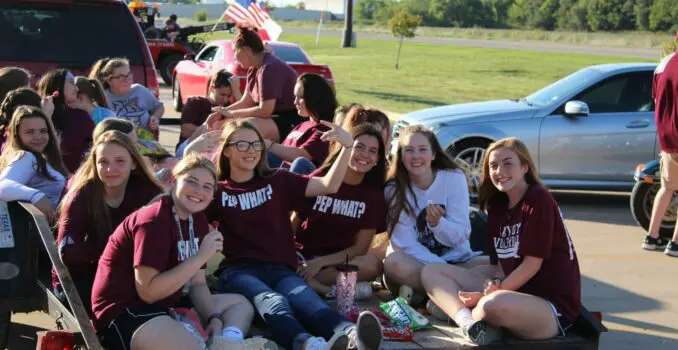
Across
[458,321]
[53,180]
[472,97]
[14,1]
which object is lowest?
[472,97]

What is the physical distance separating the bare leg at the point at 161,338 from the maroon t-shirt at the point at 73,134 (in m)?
2.77

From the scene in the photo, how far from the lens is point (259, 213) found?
5.70 metres

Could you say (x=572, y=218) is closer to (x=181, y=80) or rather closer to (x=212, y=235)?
(x=212, y=235)

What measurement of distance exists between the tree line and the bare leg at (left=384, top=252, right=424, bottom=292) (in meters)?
63.1

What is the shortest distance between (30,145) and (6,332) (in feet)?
3.72

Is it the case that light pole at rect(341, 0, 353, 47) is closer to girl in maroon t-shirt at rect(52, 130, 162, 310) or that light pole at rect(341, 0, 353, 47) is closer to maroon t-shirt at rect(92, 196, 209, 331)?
girl in maroon t-shirt at rect(52, 130, 162, 310)

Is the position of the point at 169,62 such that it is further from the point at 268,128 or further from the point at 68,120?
the point at 68,120

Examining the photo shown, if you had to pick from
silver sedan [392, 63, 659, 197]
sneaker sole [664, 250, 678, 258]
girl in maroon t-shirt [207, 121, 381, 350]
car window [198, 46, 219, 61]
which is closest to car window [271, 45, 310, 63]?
car window [198, 46, 219, 61]

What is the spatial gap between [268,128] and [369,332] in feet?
13.2

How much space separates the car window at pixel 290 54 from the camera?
63.8 feet

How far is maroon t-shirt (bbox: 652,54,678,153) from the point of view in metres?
8.77

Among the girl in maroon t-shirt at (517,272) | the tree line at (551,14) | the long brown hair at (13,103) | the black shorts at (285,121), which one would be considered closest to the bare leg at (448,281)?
the girl in maroon t-shirt at (517,272)

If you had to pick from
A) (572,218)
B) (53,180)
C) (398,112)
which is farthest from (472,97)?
(53,180)

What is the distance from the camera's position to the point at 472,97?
74.6 feet
